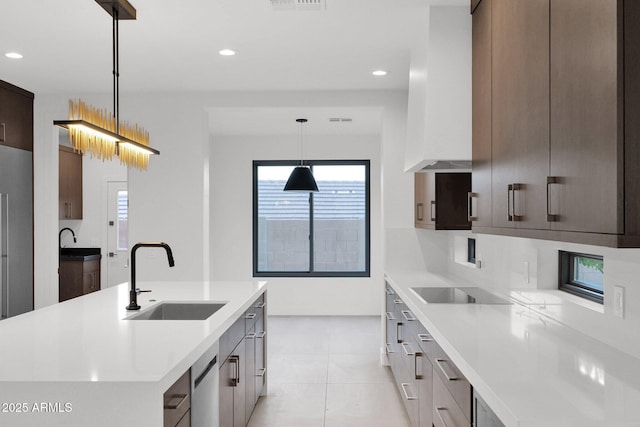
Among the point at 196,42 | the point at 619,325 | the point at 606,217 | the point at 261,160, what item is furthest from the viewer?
the point at 261,160

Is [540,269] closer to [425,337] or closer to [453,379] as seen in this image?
[425,337]

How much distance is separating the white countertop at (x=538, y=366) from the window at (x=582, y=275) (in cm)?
10

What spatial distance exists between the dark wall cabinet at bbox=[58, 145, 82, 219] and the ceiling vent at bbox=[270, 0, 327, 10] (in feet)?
16.8

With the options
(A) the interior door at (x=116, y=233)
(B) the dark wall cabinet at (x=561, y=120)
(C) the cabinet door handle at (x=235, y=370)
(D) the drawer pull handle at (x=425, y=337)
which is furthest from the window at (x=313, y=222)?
(B) the dark wall cabinet at (x=561, y=120)

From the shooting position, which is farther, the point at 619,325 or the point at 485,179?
the point at 485,179

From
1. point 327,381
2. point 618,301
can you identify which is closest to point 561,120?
point 618,301

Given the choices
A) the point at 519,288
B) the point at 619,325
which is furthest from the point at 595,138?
the point at 519,288

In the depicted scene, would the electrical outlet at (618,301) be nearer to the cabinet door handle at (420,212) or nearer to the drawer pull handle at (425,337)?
the drawer pull handle at (425,337)

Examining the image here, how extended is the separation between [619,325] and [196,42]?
Answer: 310cm

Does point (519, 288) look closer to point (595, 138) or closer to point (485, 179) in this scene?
point (485, 179)

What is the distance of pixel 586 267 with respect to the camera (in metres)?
2.44

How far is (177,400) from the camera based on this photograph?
1.82 metres

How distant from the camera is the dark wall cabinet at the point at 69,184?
7199 millimetres

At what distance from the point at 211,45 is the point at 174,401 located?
272 centimetres
